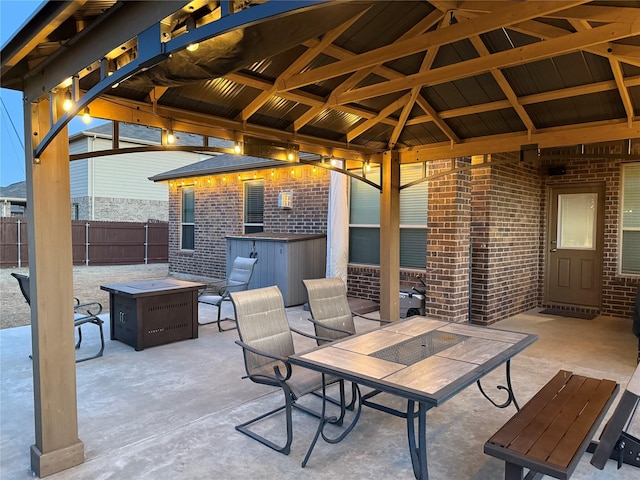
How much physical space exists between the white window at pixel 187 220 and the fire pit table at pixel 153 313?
6299 millimetres

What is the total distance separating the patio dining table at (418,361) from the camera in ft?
7.84

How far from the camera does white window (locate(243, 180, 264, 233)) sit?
397 inches

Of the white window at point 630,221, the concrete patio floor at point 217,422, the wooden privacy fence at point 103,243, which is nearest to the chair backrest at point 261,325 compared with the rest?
the concrete patio floor at point 217,422

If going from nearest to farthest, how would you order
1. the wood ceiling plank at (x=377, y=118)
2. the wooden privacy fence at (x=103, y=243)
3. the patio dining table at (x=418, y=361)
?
1. the patio dining table at (x=418, y=361)
2. the wood ceiling plank at (x=377, y=118)
3. the wooden privacy fence at (x=103, y=243)

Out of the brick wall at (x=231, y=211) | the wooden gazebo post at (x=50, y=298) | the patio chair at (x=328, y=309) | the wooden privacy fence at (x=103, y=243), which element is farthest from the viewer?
the wooden privacy fence at (x=103, y=243)

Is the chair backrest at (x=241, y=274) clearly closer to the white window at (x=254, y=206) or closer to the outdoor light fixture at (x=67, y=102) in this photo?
the white window at (x=254, y=206)

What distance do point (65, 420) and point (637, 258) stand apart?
7.98 m

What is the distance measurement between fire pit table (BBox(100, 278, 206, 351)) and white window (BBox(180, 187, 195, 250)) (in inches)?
248

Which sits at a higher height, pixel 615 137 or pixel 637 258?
pixel 615 137

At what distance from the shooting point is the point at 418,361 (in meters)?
2.79

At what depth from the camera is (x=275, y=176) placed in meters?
9.43

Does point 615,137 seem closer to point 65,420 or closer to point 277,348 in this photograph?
point 277,348

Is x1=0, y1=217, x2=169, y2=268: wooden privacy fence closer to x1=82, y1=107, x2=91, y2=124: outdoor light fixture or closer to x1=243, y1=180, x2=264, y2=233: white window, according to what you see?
x1=243, y1=180, x2=264, y2=233: white window

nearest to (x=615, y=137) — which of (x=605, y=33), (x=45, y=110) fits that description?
(x=605, y=33)
